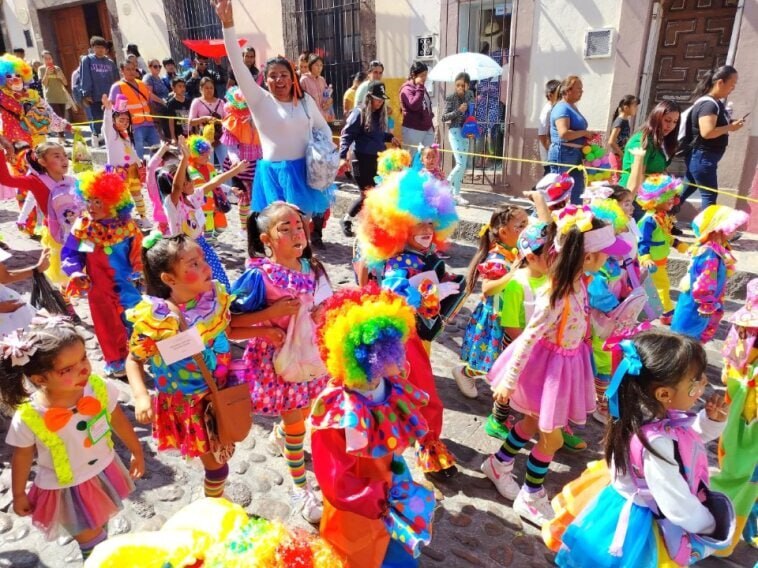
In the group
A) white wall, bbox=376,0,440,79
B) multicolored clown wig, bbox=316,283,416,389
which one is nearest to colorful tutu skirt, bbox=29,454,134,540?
multicolored clown wig, bbox=316,283,416,389

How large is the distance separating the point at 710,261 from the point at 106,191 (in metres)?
4.23

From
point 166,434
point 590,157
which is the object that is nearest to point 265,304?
point 166,434

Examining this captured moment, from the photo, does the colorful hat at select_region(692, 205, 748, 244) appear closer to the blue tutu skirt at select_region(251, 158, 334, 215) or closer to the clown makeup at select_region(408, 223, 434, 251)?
the clown makeup at select_region(408, 223, 434, 251)

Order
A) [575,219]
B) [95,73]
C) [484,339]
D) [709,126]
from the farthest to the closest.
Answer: [95,73], [709,126], [484,339], [575,219]

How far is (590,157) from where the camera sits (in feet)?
23.5

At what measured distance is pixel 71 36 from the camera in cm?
1661

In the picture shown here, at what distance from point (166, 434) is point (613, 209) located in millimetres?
2756

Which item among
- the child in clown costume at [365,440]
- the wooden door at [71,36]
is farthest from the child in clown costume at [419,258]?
the wooden door at [71,36]

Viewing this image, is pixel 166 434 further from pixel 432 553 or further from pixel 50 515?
pixel 432 553

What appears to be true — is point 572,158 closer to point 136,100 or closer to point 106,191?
point 106,191

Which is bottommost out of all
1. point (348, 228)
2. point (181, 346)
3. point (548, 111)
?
point (348, 228)

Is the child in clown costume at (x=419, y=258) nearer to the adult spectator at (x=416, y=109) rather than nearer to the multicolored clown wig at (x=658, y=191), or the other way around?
the multicolored clown wig at (x=658, y=191)

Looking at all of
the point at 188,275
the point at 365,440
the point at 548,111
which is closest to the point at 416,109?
the point at 548,111

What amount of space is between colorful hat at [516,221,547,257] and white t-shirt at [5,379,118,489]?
2158 mm
